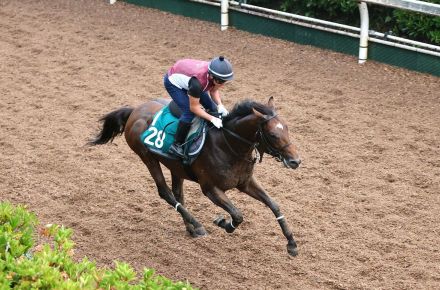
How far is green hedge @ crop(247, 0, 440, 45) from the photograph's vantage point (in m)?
11.6

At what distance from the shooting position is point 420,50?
36.4 feet

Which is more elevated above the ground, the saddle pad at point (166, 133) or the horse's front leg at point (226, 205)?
the saddle pad at point (166, 133)

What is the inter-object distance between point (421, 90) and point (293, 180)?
289 centimetres

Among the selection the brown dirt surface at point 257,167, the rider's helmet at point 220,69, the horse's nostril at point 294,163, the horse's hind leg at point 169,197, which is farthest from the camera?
the horse's hind leg at point 169,197

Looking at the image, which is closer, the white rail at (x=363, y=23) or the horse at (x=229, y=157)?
the horse at (x=229, y=157)

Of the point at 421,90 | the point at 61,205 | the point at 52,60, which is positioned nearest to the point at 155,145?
the point at 61,205

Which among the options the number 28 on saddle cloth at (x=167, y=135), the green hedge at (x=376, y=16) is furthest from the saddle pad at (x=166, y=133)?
the green hedge at (x=376, y=16)

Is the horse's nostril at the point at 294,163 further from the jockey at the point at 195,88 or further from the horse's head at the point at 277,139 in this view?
the jockey at the point at 195,88

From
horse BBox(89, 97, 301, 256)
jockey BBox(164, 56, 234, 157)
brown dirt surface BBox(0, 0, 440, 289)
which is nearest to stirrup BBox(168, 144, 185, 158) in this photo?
jockey BBox(164, 56, 234, 157)

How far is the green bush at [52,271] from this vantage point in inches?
174

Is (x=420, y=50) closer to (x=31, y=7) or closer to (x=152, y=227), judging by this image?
(x=152, y=227)

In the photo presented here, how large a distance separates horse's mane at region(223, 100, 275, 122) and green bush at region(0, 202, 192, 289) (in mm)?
2358

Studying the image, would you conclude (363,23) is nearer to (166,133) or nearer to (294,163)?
(166,133)

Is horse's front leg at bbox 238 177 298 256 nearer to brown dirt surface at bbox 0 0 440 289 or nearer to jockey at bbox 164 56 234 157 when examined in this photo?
brown dirt surface at bbox 0 0 440 289
